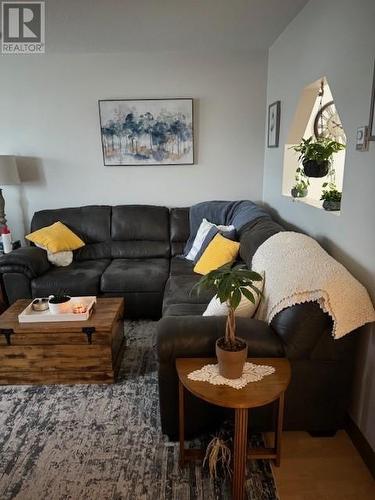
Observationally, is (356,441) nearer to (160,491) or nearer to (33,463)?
(160,491)

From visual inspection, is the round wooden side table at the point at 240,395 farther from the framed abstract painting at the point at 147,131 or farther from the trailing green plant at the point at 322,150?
the framed abstract painting at the point at 147,131

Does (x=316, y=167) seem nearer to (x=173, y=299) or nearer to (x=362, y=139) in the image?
(x=362, y=139)

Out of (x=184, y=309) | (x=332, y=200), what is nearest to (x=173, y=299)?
(x=184, y=309)

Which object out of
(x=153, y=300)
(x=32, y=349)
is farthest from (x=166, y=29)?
(x=32, y=349)

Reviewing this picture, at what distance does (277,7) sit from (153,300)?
8.22 feet

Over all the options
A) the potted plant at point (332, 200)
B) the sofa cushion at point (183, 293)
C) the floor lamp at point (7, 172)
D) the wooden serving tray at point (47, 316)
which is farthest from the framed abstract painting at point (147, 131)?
the wooden serving tray at point (47, 316)

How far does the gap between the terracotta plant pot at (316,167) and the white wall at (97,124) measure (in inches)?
58.0

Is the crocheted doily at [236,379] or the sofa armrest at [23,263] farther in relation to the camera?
the sofa armrest at [23,263]

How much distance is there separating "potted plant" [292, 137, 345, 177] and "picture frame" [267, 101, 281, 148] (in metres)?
0.88

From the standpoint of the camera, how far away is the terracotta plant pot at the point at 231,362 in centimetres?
141

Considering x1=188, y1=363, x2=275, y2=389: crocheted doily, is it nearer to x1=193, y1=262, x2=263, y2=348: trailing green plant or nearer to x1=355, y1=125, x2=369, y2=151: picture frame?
x1=193, y1=262, x2=263, y2=348: trailing green plant

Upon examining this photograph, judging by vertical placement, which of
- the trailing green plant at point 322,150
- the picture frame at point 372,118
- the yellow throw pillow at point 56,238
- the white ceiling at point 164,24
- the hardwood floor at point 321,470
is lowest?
the hardwood floor at point 321,470

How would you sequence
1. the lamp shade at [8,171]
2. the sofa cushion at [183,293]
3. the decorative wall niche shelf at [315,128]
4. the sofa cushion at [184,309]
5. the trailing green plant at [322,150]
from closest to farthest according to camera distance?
the sofa cushion at [184,309]
the trailing green plant at [322,150]
the sofa cushion at [183,293]
the decorative wall niche shelf at [315,128]
the lamp shade at [8,171]

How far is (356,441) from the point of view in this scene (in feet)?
5.84
